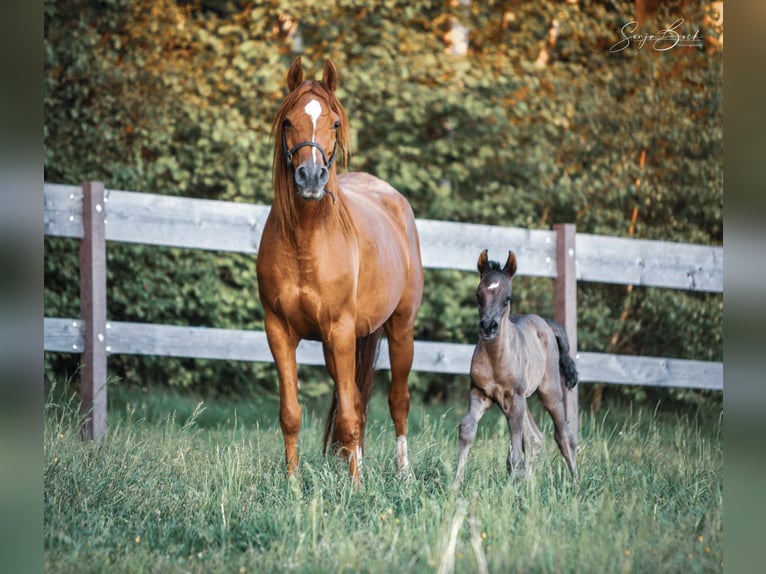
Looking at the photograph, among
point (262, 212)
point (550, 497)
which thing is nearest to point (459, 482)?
point (550, 497)

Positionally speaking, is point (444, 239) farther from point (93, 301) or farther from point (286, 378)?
point (286, 378)

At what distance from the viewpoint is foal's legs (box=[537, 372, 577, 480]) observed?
521 centimetres

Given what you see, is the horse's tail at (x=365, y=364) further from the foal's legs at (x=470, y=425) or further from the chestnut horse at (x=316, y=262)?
the foal's legs at (x=470, y=425)

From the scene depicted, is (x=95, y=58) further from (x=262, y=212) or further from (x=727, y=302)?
(x=727, y=302)

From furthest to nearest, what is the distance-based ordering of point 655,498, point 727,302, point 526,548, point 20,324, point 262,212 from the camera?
point 262,212, point 655,498, point 526,548, point 727,302, point 20,324

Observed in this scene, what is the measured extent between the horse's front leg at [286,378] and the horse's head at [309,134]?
742mm

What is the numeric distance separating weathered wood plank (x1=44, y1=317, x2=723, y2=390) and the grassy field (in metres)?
0.99

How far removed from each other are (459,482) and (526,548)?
0.95 metres

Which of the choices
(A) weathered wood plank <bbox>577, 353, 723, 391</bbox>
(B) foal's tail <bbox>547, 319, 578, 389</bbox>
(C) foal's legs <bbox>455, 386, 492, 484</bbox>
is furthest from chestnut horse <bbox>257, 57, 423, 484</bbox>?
(A) weathered wood plank <bbox>577, 353, 723, 391</bbox>

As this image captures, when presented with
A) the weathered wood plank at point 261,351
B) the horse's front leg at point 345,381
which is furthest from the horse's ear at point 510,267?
the weathered wood plank at point 261,351

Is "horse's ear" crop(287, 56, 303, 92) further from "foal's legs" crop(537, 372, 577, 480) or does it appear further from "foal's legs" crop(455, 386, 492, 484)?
"foal's legs" crop(537, 372, 577, 480)

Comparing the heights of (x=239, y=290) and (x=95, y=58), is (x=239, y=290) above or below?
below

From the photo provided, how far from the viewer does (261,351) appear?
7117 mm

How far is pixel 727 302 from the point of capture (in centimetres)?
306
